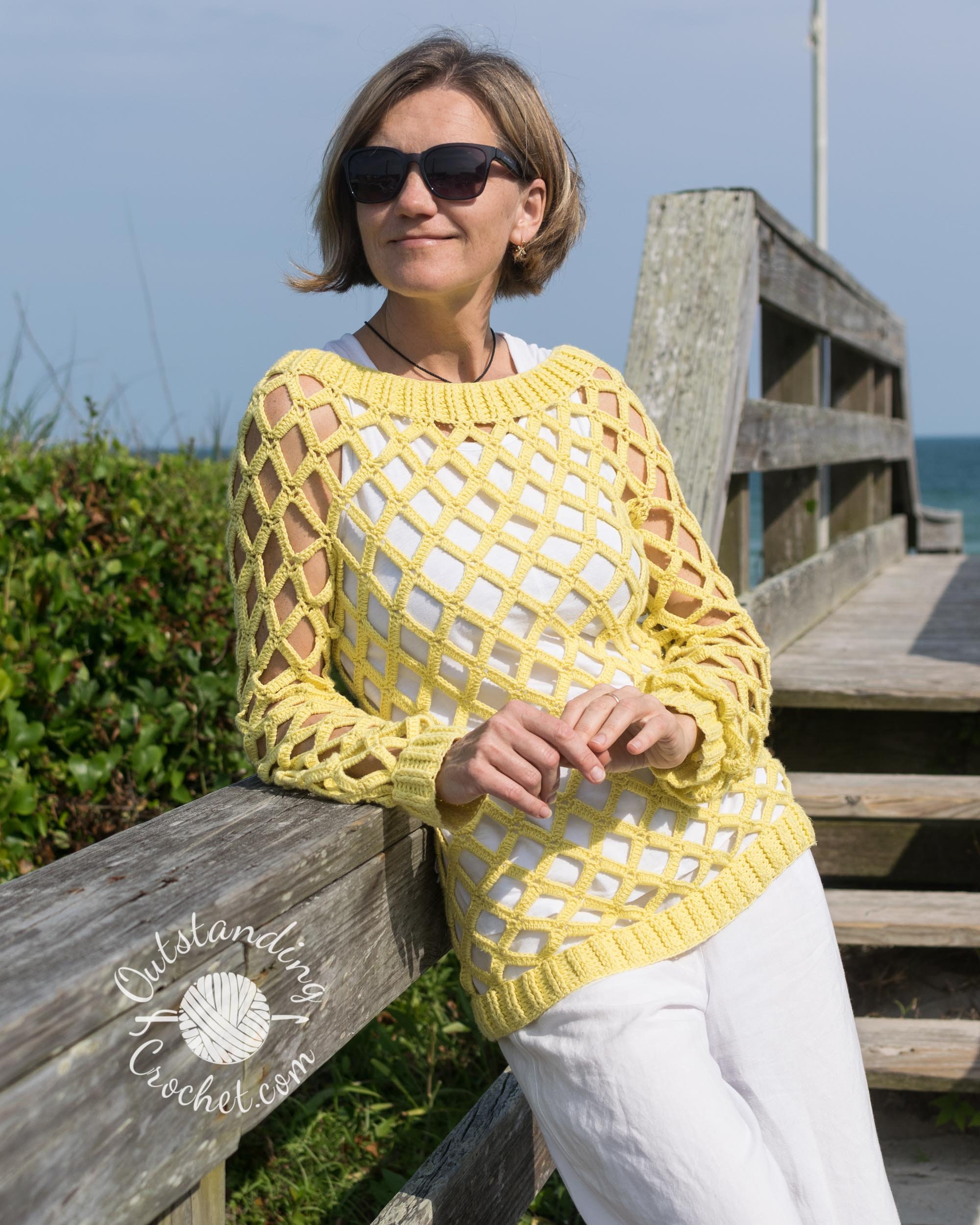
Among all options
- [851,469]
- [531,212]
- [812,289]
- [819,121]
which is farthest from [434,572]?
[819,121]

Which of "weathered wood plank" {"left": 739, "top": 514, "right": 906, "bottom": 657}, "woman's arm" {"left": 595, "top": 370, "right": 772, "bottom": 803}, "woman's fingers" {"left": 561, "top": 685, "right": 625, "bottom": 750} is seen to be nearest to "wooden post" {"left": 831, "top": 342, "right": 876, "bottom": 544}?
"weathered wood plank" {"left": 739, "top": 514, "right": 906, "bottom": 657}

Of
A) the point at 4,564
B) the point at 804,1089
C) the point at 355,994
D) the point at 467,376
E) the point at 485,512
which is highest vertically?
the point at 467,376

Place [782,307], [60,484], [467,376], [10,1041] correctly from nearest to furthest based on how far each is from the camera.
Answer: [10,1041] < [467,376] < [60,484] < [782,307]

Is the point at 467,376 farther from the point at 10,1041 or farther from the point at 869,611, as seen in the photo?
the point at 869,611

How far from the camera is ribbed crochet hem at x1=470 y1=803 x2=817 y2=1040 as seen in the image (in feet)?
4.71

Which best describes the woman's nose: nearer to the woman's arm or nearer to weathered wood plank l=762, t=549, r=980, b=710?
the woman's arm

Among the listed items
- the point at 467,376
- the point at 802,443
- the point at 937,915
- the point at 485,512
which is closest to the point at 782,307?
the point at 802,443

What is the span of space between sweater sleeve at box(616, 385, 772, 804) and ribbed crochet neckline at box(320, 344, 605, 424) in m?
0.13

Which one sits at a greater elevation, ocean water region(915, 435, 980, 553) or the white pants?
the white pants

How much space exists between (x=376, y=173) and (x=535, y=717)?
79cm

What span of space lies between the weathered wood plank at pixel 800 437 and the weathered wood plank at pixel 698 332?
0.22m

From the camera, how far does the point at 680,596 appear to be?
179cm

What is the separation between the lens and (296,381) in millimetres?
1585

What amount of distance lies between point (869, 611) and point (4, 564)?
10.9ft
